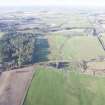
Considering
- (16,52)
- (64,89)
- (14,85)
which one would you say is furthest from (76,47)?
(14,85)

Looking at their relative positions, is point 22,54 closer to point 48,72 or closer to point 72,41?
point 48,72

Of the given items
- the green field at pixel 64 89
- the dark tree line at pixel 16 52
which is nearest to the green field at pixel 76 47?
the dark tree line at pixel 16 52

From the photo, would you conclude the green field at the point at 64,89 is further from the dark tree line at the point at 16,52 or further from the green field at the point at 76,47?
the green field at the point at 76,47

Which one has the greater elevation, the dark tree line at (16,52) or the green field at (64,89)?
the dark tree line at (16,52)

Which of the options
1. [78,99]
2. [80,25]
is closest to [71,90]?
[78,99]

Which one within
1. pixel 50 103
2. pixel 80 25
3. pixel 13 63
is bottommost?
pixel 50 103

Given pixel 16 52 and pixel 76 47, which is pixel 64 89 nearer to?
pixel 16 52

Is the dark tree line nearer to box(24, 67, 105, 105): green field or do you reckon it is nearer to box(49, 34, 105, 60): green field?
box(49, 34, 105, 60): green field
